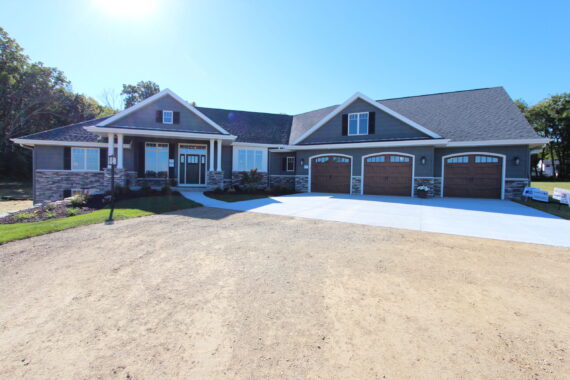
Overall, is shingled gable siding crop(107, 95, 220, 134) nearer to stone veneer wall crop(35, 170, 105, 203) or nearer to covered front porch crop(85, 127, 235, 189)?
covered front porch crop(85, 127, 235, 189)

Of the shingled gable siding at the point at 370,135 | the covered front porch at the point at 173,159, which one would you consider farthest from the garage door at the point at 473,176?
the covered front porch at the point at 173,159

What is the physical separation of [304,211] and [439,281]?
6.10 meters

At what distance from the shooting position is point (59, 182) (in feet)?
49.6

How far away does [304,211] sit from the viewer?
9672mm

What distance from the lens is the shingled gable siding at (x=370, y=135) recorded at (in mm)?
15250

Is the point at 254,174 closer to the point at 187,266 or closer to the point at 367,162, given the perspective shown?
the point at 367,162

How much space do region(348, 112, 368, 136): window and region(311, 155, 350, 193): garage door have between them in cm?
180

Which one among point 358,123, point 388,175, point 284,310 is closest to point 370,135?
point 358,123

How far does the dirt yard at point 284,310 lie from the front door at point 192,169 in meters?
11.6

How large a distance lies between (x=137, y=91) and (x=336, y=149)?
36.2m

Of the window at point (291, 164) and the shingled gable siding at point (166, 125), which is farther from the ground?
the shingled gable siding at point (166, 125)

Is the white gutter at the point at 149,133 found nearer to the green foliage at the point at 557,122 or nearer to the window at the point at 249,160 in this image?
the window at the point at 249,160

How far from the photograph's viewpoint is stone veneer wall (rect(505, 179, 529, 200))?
1362cm

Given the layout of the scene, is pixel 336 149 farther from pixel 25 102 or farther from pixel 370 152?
pixel 25 102
